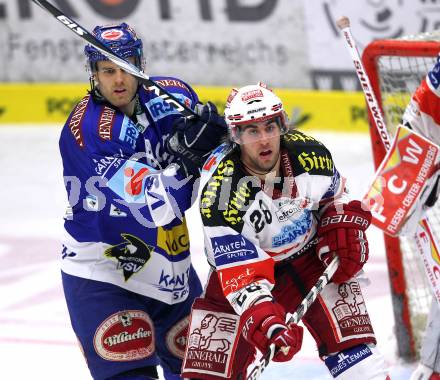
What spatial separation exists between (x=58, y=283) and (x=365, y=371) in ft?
8.81

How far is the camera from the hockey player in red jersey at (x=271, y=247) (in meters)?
3.29

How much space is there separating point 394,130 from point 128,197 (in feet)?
4.85

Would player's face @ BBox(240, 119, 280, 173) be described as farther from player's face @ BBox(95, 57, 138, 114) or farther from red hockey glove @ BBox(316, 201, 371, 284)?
player's face @ BBox(95, 57, 138, 114)

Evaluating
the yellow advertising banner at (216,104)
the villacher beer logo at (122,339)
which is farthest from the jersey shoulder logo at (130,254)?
the yellow advertising banner at (216,104)

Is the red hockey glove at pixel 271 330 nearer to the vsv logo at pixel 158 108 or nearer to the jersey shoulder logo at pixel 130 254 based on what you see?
the jersey shoulder logo at pixel 130 254

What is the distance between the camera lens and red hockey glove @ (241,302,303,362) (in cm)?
312

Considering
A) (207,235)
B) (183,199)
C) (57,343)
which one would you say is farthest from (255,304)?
(57,343)

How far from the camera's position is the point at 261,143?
131 inches

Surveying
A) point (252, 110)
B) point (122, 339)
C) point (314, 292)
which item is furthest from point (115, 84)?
point (314, 292)

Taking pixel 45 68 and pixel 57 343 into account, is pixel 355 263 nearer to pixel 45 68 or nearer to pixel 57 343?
pixel 57 343

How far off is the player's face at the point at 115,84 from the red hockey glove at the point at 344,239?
760 millimetres

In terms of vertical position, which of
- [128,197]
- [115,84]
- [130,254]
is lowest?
[130,254]

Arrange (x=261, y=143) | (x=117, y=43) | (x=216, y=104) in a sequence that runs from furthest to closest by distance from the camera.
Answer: (x=216, y=104) < (x=117, y=43) < (x=261, y=143)

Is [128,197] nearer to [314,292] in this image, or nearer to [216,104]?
[314,292]
